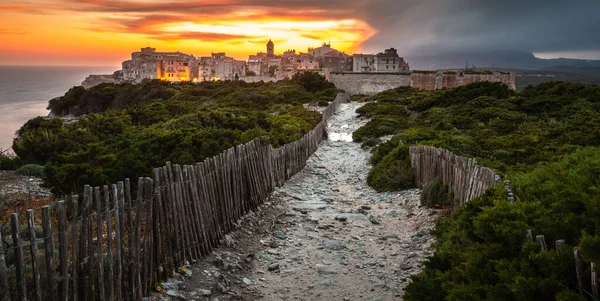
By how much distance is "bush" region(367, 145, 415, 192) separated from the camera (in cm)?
1278

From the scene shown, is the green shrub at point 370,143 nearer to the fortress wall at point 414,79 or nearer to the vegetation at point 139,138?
the vegetation at point 139,138

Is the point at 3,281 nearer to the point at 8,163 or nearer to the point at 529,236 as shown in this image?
the point at 529,236

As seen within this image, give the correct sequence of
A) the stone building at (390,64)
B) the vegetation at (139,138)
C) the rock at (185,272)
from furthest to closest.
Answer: the stone building at (390,64) → the vegetation at (139,138) → the rock at (185,272)

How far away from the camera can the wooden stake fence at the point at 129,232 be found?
14.1ft

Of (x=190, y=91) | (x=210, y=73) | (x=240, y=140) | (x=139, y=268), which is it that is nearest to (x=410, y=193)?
(x=240, y=140)

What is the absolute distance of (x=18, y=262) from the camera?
4.07 meters

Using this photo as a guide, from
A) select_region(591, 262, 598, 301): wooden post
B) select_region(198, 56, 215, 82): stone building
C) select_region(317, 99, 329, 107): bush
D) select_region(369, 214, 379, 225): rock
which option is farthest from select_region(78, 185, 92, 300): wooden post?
select_region(198, 56, 215, 82): stone building

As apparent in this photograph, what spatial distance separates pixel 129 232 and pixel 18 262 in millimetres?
1438

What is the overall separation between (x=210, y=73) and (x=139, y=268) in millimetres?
120994

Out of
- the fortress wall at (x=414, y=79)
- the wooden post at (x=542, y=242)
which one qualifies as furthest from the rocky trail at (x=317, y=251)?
the fortress wall at (x=414, y=79)

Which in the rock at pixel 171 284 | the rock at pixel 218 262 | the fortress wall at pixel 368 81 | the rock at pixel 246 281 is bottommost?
the rock at pixel 246 281

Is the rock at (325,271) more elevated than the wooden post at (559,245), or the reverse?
the wooden post at (559,245)

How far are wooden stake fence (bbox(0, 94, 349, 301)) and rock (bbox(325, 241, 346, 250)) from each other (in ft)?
5.65

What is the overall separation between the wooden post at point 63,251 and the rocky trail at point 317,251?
1.50 meters
